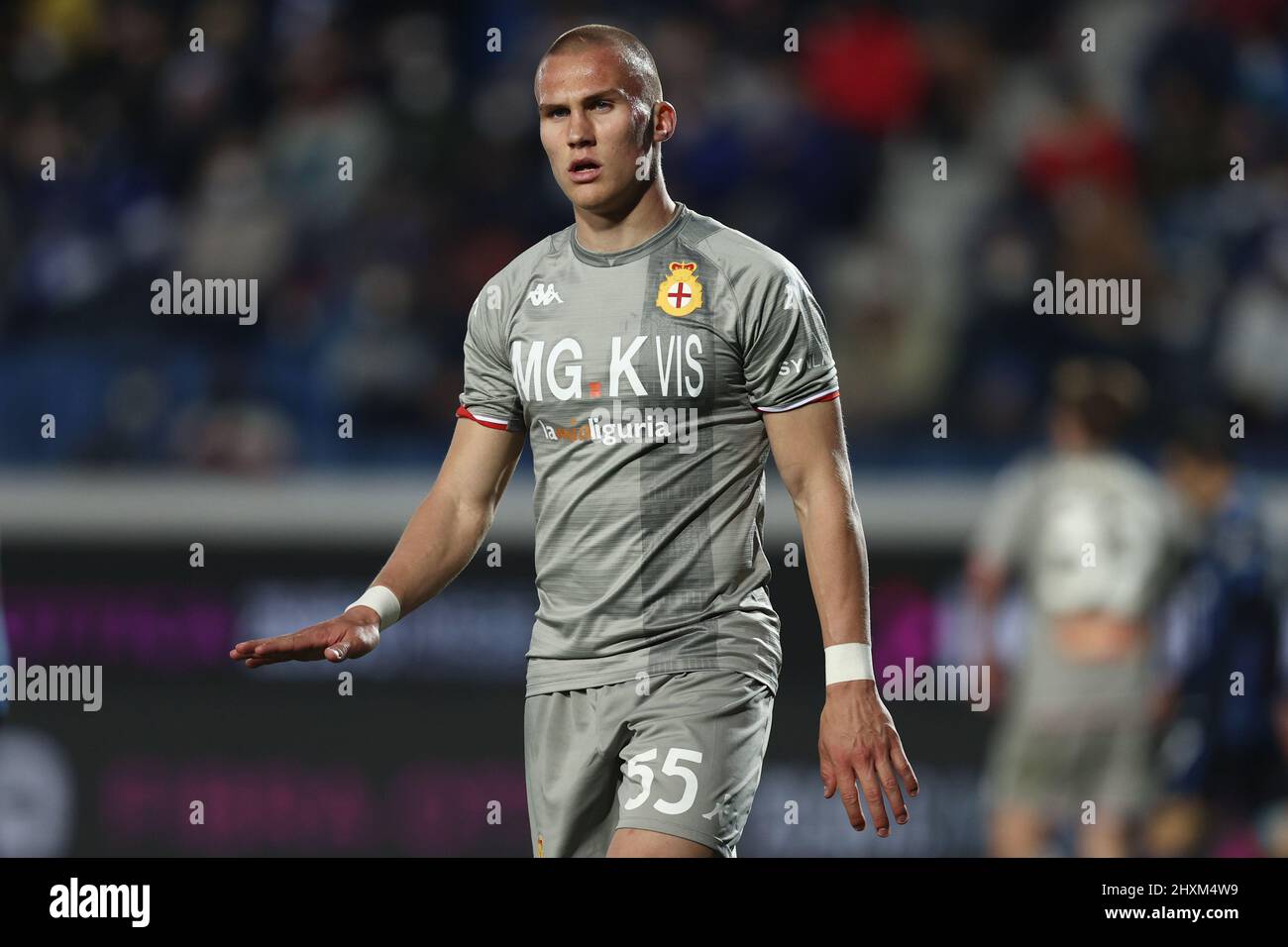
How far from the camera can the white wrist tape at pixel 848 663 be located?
3.08 metres

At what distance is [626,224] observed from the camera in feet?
11.1

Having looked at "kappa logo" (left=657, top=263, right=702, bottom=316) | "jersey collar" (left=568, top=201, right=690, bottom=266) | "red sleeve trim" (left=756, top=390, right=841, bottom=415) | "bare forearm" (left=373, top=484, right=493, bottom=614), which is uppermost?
"jersey collar" (left=568, top=201, right=690, bottom=266)

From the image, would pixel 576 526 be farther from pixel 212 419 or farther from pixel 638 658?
pixel 212 419

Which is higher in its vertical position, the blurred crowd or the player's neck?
the blurred crowd

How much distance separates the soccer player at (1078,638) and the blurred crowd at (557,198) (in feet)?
1.16

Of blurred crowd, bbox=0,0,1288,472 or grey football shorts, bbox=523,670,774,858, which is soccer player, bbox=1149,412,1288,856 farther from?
grey football shorts, bbox=523,670,774,858

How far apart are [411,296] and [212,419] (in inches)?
39.1

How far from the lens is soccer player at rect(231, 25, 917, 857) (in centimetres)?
315

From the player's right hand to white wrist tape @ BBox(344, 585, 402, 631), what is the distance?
0.12 feet

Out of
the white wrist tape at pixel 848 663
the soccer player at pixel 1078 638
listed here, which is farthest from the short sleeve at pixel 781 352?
the soccer player at pixel 1078 638

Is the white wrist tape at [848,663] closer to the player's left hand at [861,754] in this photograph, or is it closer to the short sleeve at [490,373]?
the player's left hand at [861,754]

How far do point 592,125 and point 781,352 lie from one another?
1.85 ft

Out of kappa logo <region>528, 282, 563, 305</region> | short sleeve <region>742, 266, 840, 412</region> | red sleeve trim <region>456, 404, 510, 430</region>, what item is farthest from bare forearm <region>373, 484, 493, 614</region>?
short sleeve <region>742, 266, 840, 412</region>
